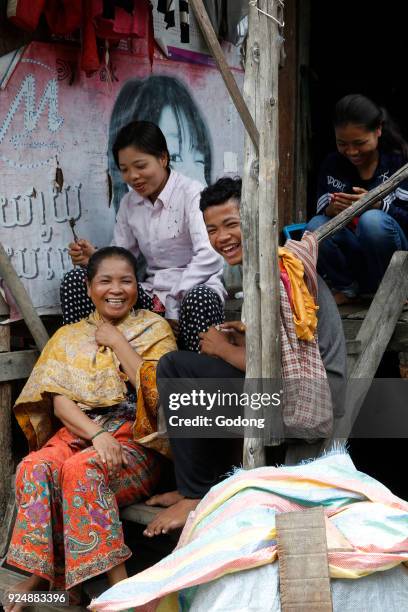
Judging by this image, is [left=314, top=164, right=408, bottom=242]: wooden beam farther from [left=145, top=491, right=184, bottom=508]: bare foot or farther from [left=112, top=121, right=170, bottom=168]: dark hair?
[left=145, top=491, right=184, bottom=508]: bare foot

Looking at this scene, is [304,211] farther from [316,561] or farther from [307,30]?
[316,561]

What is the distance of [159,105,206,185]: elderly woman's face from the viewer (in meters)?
5.38

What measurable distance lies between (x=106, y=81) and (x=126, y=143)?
0.70m

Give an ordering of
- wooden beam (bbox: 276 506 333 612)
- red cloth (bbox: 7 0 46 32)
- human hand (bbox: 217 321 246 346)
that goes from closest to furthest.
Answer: wooden beam (bbox: 276 506 333 612), human hand (bbox: 217 321 246 346), red cloth (bbox: 7 0 46 32)

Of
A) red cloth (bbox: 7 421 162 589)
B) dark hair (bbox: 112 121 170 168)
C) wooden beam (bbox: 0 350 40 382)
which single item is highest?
dark hair (bbox: 112 121 170 168)

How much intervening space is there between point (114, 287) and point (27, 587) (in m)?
1.31

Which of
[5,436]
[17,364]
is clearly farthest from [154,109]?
[5,436]

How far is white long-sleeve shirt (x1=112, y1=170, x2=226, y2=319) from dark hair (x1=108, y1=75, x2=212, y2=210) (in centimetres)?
37

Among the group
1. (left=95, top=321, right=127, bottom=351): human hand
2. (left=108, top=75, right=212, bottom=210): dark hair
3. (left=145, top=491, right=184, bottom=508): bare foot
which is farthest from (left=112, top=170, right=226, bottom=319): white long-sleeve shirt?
(left=145, top=491, right=184, bottom=508): bare foot

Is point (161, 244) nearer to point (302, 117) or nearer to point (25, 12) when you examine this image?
point (25, 12)

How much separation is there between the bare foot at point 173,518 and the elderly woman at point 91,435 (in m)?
0.16

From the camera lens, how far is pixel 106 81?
4980 mm

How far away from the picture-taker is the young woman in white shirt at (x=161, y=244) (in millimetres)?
4230

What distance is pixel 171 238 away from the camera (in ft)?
15.2
